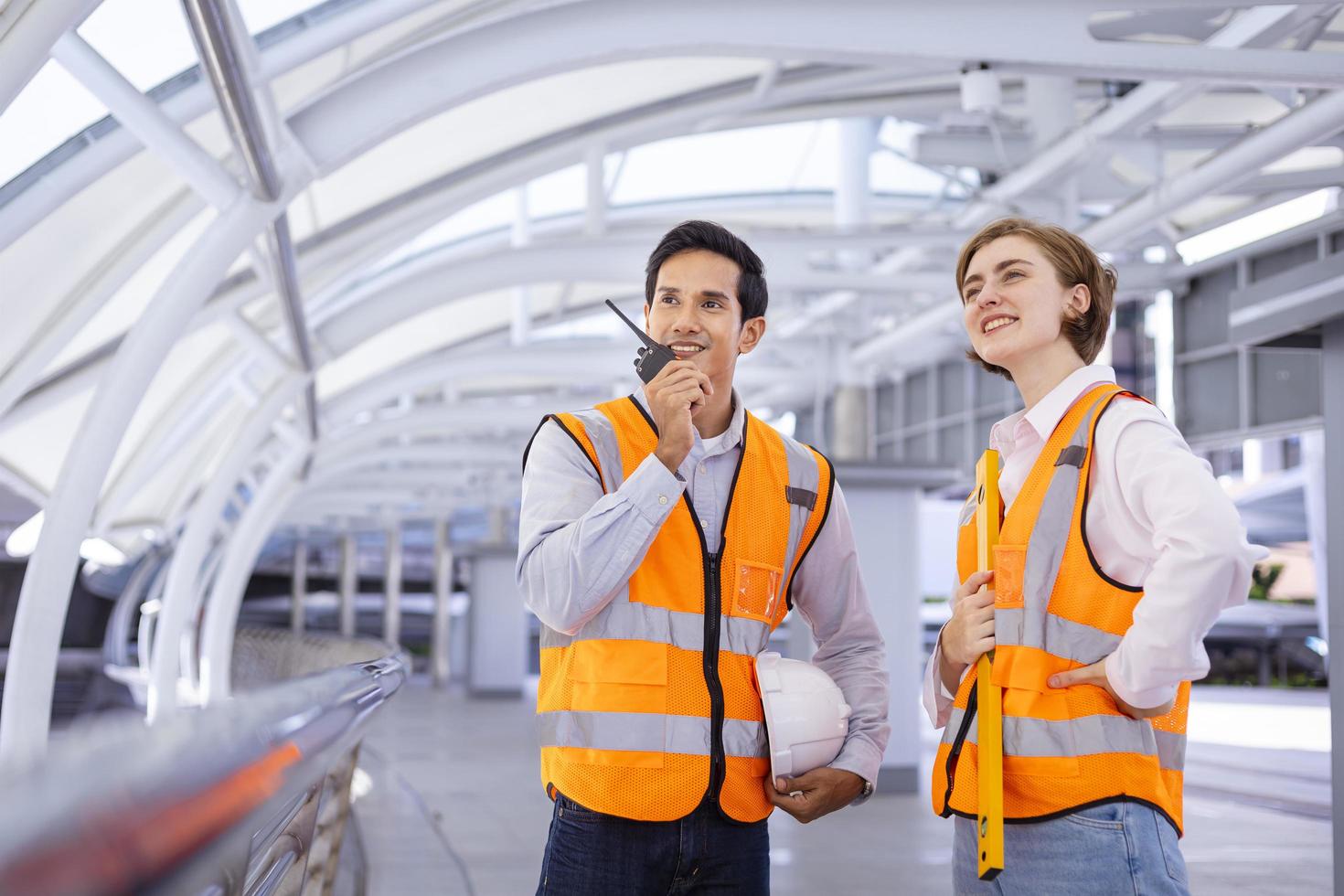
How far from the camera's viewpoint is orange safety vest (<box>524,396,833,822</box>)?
2375 mm

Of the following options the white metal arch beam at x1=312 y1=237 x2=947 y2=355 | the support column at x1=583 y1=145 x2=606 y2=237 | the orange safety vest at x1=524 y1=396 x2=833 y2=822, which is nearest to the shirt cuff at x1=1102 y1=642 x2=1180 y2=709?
the orange safety vest at x1=524 y1=396 x2=833 y2=822

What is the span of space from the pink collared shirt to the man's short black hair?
0.82 m

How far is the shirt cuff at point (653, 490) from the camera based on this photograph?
2.29 metres

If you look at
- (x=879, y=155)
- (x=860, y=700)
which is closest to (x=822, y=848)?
(x=860, y=700)

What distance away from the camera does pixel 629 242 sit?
44.7 feet

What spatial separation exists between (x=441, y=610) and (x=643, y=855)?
40538 mm

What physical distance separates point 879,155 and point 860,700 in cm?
1944

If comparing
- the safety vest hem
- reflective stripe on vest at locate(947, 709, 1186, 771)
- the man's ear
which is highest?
the man's ear

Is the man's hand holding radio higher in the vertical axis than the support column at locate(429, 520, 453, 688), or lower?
higher

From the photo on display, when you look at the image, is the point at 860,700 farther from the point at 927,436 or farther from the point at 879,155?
the point at 927,436

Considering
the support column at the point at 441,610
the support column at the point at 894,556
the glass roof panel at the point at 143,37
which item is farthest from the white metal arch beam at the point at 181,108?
the support column at the point at 441,610

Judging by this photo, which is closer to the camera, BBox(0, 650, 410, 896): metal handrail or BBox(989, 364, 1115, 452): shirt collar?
BBox(0, 650, 410, 896): metal handrail

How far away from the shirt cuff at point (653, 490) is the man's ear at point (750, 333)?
1.64 feet

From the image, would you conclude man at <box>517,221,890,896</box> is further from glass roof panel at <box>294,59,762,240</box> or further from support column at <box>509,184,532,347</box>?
support column at <box>509,184,532,347</box>
